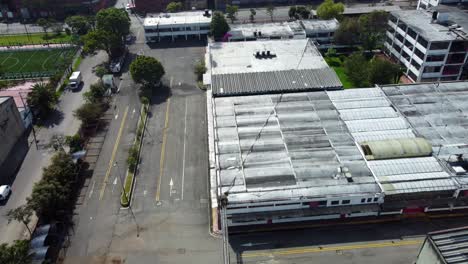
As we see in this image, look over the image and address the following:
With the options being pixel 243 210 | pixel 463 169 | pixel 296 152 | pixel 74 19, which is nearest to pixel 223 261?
pixel 243 210

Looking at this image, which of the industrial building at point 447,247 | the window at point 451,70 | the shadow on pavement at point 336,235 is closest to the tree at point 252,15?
the window at point 451,70

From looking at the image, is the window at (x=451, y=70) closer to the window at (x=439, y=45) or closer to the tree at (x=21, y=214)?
the window at (x=439, y=45)

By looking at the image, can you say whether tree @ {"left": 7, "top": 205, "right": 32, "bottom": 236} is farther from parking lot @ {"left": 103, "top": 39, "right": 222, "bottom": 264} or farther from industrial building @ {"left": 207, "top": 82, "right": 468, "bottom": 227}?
industrial building @ {"left": 207, "top": 82, "right": 468, "bottom": 227}

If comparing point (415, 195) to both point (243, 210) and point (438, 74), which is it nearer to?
point (243, 210)

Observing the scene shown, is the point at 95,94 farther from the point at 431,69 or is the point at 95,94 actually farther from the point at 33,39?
the point at 431,69

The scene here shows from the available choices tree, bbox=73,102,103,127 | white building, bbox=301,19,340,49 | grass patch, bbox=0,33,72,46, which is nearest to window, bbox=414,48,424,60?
white building, bbox=301,19,340,49

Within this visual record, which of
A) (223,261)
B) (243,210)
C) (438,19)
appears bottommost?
(223,261)
